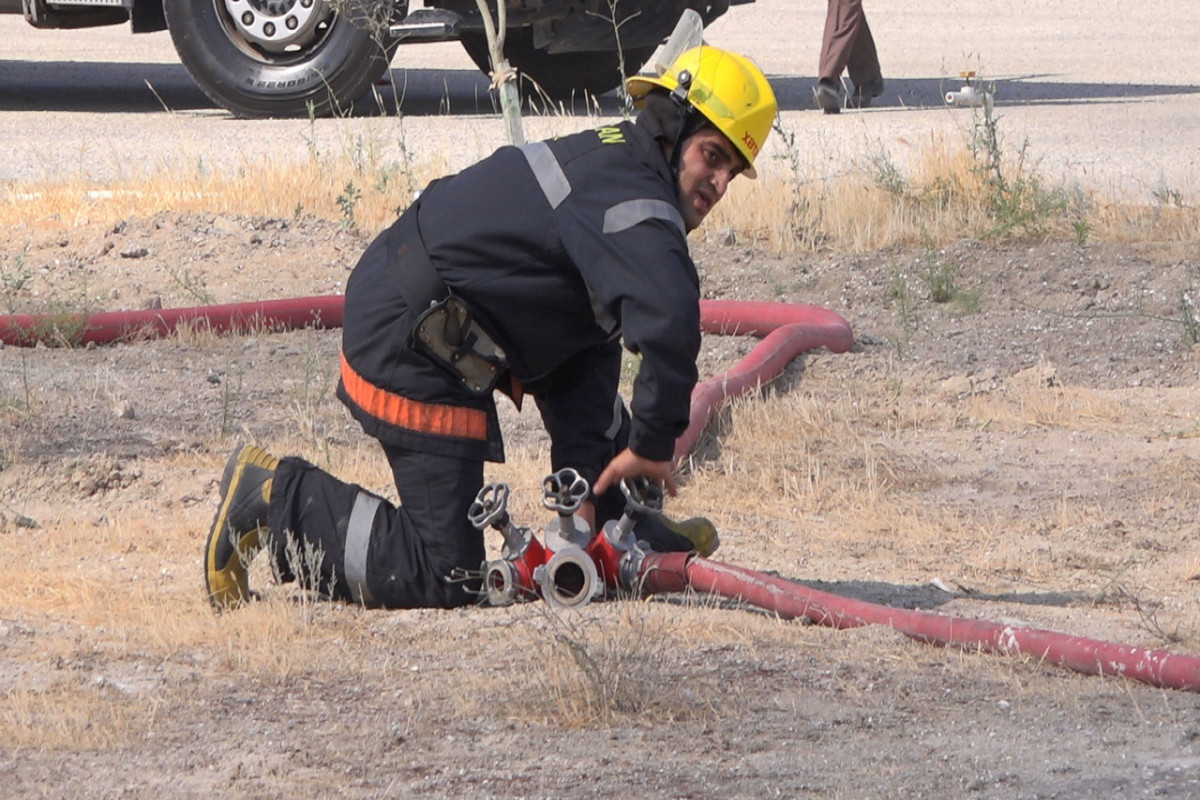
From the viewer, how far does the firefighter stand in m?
3.42

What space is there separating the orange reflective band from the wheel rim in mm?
6027

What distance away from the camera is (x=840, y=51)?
10688 mm

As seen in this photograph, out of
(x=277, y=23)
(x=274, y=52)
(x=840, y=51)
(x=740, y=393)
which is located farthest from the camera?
(x=840, y=51)

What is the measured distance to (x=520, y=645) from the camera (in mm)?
3498

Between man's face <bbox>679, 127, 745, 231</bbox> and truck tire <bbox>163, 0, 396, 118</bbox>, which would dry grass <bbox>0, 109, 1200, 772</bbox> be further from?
truck tire <bbox>163, 0, 396, 118</bbox>

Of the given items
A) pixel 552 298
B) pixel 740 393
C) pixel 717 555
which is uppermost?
pixel 552 298

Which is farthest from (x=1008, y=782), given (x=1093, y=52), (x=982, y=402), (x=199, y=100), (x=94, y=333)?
(x=1093, y=52)

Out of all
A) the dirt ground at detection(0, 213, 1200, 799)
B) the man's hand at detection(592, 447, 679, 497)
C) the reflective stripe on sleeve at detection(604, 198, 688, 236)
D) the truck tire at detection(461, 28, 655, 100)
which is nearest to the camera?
the dirt ground at detection(0, 213, 1200, 799)

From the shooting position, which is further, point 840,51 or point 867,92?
point 867,92

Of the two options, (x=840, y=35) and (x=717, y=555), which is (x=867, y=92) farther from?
(x=717, y=555)

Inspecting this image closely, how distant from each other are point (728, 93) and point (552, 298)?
0.55m

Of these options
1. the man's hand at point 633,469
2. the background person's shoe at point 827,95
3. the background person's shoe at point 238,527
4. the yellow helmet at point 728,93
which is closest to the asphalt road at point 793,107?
the background person's shoe at point 827,95

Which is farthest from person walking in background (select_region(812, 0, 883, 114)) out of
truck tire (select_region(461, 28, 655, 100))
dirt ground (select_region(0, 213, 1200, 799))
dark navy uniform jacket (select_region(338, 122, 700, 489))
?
dark navy uniform jacket (select_region(338, 122, 700, 489))

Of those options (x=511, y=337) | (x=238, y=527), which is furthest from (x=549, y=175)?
(x=238, y=527)
